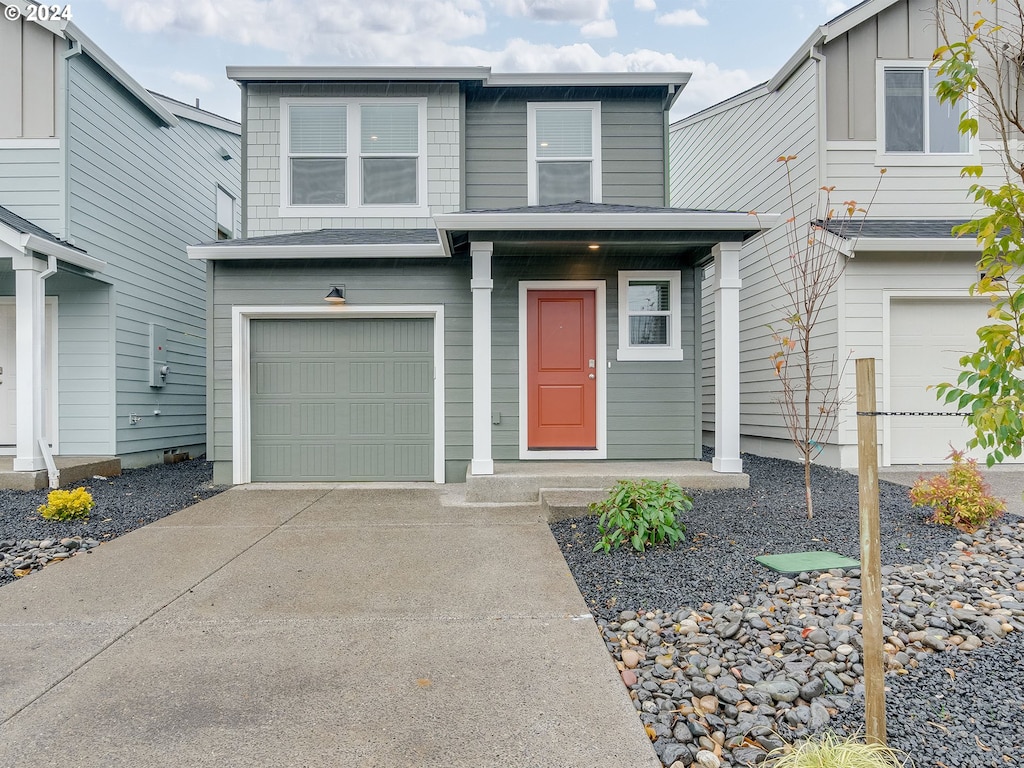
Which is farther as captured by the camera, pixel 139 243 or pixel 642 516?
pixel 139 243

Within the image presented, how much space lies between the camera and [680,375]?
6734 mm

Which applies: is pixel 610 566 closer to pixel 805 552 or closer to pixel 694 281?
pixel 805 552

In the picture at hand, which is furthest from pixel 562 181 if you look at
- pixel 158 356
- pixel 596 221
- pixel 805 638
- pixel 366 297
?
pixel 158 356

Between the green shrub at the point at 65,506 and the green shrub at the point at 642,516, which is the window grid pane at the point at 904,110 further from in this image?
the green shrub at the point at 65,506

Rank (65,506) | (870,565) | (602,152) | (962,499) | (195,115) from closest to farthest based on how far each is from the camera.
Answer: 1. (870,565)
2. (962,499)
3. (65,506)
4. (602,152)
5. (195,115)

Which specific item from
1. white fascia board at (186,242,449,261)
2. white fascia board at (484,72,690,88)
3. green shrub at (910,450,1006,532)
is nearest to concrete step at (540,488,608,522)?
green shrub at (910,450,1006,532)

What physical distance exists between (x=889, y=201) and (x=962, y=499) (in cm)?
484

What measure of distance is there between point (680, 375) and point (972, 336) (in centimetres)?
366

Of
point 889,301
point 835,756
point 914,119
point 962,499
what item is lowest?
point 835,756

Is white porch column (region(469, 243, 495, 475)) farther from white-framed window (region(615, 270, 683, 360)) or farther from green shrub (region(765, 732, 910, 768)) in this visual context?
green shrub (region(765, 732, 910, 768))

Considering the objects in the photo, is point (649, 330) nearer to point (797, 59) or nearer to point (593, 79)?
point (593, 79)

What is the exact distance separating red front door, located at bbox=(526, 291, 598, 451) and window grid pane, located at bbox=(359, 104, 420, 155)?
8.04 ft

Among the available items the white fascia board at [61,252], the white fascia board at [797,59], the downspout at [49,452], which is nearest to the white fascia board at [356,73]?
the white fascia board at [61,252]

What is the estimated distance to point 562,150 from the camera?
7250 millimetres
